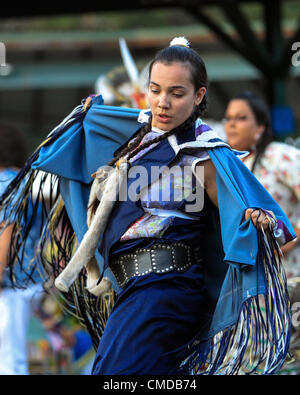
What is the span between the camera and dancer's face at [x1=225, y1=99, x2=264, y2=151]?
13.5ft

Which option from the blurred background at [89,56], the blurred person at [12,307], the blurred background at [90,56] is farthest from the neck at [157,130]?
the blurred background at [89,56]

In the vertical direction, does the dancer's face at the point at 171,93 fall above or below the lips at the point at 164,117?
above

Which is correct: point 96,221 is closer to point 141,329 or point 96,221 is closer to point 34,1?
point 141,329

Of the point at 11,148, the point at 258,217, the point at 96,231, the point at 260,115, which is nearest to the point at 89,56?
the point at 11,148

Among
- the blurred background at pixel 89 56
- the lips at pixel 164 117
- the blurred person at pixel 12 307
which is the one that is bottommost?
the blurred person at pixel 12 307

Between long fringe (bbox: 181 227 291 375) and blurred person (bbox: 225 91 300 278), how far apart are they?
1.29m

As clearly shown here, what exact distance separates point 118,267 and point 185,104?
24.8 inches

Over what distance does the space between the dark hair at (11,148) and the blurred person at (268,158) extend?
1.30 meters

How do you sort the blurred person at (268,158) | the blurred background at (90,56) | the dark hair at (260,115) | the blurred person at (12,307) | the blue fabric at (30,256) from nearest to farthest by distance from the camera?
the blue fabric at (30,256)
the blurred person at (268,158)
the dark hair at (260,115)
the blurred person at (12,307)
the blurred background at (90,56)

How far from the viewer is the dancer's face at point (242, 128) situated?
4.12 metres

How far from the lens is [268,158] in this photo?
3.97 meters

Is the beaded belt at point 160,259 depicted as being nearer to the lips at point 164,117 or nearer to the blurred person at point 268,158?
the lips at point 164,117

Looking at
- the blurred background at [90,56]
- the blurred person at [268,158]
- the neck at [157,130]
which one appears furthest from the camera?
the blurred background at [90,56]

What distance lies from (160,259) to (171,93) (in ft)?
1.88
